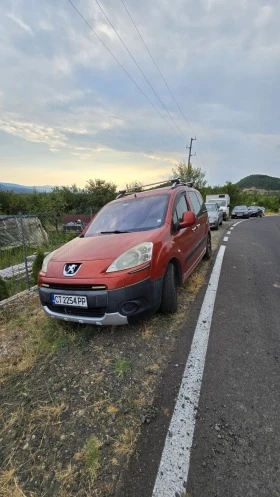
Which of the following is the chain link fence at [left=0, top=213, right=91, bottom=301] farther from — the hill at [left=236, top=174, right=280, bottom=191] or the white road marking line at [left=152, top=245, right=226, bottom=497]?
the hill at [left=236, top=174, right=280, bottom=191]

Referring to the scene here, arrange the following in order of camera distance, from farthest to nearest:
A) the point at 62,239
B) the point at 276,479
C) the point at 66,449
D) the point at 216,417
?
1. the point at 62,239
2. the point at 216,417
3. the point at 66,449
4. the point at 276,479

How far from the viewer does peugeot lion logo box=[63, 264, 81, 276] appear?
2.96 metres

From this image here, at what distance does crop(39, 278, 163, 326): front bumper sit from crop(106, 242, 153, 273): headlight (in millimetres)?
219

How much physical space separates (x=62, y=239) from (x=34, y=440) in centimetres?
765

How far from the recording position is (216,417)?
1.98 meters

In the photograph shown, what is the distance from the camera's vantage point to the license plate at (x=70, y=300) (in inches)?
112

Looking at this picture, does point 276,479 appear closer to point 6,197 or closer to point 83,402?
point 83,402

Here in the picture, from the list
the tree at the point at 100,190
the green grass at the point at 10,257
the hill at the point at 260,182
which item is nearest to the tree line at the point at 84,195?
the tree at the point at 100,190

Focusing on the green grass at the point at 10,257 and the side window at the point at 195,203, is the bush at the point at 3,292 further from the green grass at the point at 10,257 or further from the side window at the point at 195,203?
the side window at the point at 195,203

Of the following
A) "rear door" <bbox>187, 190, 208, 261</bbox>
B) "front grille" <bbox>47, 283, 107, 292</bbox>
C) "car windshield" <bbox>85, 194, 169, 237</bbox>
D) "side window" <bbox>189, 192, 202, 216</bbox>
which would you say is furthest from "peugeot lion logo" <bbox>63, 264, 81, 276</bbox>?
"side window" <bbox>189, 192, 202, 216</bbox>

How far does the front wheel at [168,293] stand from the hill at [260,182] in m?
118

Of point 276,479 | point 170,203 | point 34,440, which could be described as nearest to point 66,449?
point 34,440

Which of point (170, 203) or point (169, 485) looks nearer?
point (169, 485)

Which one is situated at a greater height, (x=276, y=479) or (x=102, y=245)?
(x=102, y=245)
